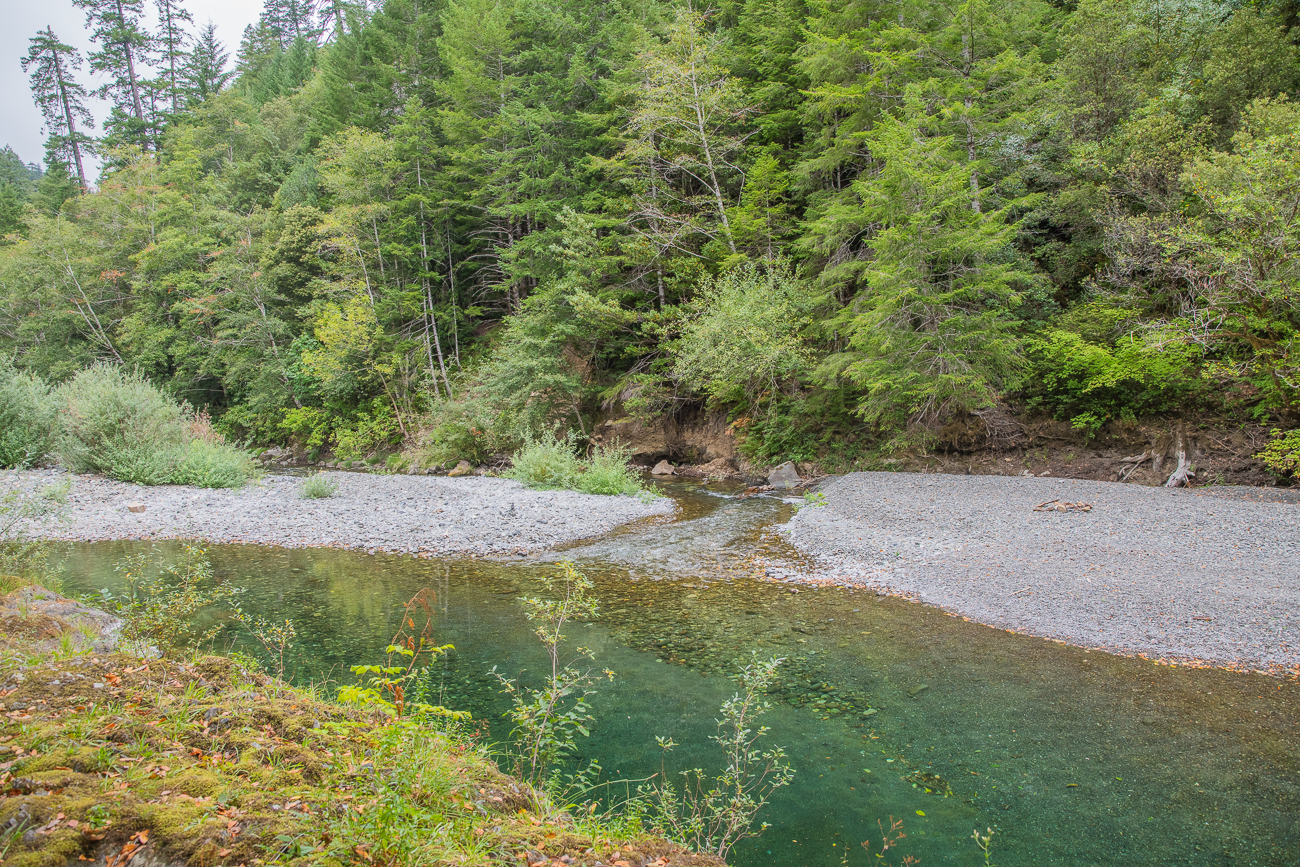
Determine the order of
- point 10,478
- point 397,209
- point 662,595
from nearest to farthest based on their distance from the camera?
1. point 662,595
2. point 10,478
3. point 397,209

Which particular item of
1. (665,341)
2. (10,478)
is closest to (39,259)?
(10,478)

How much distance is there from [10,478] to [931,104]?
954 inches

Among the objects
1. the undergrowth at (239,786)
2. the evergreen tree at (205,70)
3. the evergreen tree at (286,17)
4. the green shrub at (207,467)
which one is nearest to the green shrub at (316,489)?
the green shrub at (207,467)

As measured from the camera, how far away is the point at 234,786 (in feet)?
7.44

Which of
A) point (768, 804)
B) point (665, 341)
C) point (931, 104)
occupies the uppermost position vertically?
point (931, 104)

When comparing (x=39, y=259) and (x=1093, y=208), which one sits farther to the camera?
(x=39, y=259)

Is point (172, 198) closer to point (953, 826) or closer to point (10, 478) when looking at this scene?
point (10, 478)

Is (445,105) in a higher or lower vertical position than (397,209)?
higher

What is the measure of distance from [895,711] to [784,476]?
1201 centimetres

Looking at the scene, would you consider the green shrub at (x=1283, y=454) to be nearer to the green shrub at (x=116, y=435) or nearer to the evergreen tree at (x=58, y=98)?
the green shrub at (x=116, y=435)

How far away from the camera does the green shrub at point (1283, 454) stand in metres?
10.7

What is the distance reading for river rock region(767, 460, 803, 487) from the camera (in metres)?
16.4

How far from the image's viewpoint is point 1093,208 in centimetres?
1392

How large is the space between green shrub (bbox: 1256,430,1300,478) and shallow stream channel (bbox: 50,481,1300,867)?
8.62 m
